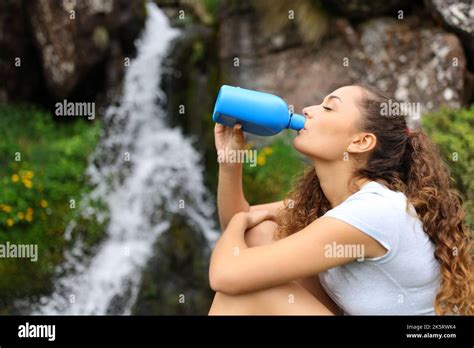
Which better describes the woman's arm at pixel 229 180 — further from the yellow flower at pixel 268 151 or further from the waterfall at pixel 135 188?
the yellow flower at pixel 268 151

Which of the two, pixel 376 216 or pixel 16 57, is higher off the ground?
pixel 16 57

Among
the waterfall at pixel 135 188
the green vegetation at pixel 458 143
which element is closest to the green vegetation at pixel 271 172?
the waterfall at pixel 135 188

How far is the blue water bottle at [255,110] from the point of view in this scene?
229cm

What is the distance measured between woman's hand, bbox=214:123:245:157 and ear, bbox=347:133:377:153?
0.44m

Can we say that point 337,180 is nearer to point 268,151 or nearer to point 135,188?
point 268,151

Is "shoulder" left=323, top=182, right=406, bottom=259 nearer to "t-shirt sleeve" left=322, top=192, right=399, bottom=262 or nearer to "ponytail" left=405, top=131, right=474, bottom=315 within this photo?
"t-shirt sleeve" left=322, top=192, right=399, bottom=262

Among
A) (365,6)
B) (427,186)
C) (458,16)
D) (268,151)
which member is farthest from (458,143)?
(427,186)

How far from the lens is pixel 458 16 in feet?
18.7

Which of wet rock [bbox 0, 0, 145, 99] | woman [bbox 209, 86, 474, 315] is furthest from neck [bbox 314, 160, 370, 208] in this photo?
wet rock [bbox 0, 0, 145, 99]

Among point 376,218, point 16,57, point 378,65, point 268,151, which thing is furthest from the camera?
point 16,57

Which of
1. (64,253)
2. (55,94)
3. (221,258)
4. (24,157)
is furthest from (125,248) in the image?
(221,258)

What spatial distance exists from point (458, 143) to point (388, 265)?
2790 mm

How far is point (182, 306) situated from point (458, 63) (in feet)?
11.1

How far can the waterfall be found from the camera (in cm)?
529
